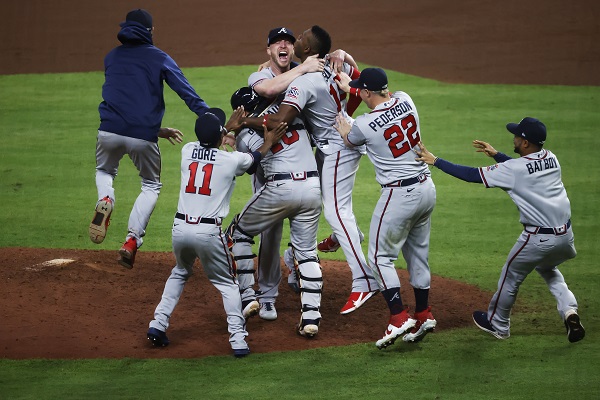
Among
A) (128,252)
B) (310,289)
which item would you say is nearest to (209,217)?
(310,289)

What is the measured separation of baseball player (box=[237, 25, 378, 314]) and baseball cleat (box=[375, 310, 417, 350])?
620mm

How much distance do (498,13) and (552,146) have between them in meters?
8.84

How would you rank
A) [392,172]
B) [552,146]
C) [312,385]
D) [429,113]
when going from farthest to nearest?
[429,113]
[552,146]
[392,172]
[312,385]

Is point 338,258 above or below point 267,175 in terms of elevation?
below

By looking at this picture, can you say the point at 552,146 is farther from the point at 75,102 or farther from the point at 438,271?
the point at 75,102

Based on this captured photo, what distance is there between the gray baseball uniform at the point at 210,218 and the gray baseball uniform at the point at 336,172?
0.96 meters

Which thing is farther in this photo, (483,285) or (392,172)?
(483,285)

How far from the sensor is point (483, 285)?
28.9ft

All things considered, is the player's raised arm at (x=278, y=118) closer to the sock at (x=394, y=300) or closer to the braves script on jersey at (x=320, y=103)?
the braves script on jersey at (x=320, y=103)

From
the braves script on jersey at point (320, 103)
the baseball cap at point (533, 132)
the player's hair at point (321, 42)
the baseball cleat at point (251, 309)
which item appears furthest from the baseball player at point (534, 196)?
the baseball cleat at point (251, 309)

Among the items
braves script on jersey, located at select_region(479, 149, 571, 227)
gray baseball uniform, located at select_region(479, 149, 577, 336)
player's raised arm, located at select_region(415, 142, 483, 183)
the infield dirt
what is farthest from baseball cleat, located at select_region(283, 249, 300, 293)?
braves script on jersey, located at select_region(479, 149, 571, 227)

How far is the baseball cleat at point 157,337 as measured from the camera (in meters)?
6.88

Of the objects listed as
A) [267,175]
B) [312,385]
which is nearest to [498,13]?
[267,175]

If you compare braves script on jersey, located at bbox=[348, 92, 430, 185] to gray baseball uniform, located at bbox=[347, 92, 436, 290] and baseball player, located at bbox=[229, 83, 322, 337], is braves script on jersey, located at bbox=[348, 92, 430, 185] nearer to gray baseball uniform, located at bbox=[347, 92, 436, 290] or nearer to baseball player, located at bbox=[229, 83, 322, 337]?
gray baseball uniform, located at bbox=[347, 92, 436, 290]
